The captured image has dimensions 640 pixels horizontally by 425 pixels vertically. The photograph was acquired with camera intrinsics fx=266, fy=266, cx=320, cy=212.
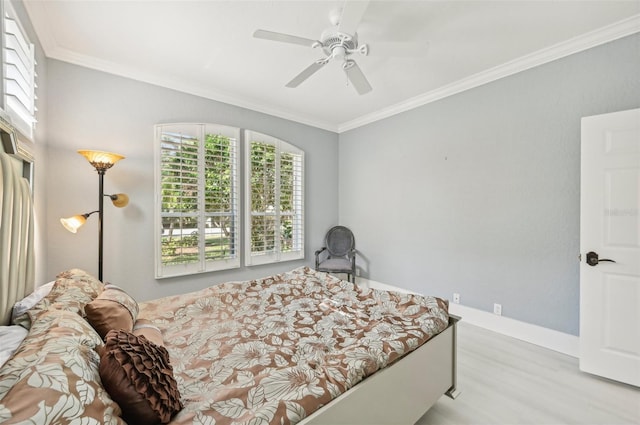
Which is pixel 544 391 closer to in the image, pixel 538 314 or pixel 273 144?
pixel 538 314

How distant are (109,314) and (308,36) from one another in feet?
8.16

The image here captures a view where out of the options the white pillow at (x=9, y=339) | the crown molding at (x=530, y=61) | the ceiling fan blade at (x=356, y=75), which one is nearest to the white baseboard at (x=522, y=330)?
Result: the crown molding at (x=530, y=61)

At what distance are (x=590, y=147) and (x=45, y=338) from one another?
3.58 m

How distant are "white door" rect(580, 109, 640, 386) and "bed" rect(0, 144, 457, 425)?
1339 millimetres

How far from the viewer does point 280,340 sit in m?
1.59

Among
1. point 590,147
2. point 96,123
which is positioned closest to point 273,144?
point 96,123

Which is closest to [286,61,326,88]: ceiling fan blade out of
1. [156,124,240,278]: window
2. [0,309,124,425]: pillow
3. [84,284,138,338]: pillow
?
[156,124,240,278]: window

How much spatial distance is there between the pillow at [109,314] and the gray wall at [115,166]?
5.08 ft

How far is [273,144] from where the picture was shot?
155 inches

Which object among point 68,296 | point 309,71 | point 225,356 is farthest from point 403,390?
point 309,71

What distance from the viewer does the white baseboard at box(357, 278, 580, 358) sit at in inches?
97.0

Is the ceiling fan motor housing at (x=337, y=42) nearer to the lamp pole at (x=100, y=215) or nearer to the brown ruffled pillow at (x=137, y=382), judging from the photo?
the brown ruffled pillow at (x=137, y=382)

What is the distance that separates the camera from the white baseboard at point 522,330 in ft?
8.08

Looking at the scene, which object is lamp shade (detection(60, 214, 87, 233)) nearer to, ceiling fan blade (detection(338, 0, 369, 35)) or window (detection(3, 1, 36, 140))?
window (detection(3, 1, 36, 140))
